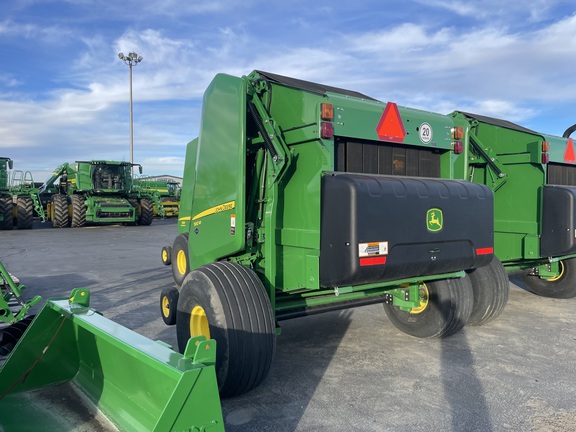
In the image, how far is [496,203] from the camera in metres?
5.96

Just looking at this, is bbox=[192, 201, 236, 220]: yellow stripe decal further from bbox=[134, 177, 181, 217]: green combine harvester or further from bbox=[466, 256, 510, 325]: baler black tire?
bbox=[134, 177, 181, 217]: green combine harvester

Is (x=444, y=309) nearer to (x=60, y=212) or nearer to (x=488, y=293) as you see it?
(x=488, y=293)

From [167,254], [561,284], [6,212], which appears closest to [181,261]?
[167,254]

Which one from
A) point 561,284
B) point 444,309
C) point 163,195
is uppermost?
point 163,195

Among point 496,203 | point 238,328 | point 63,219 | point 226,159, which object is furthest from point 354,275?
point 63,219

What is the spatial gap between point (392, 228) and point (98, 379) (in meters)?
2.14

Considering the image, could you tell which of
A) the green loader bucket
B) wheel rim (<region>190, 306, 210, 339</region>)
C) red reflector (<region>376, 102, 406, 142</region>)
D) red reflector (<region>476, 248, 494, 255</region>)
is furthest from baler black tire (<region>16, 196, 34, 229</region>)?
red reflector (<region>476, 248, 494, 255</region>)

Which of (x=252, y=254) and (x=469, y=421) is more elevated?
(x=252, y=254)

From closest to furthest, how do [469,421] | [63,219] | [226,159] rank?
[469,421]
[226,159]
[63,219]

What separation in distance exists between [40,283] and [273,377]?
201 inches

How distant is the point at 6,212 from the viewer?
17828 millimetres

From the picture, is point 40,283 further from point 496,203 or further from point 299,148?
point 496,203

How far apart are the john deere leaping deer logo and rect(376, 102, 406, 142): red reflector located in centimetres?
66

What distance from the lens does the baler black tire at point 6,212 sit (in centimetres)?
1770
